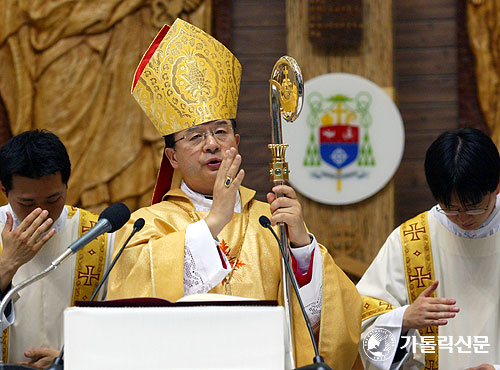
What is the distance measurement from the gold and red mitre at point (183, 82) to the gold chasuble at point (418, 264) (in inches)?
41.2

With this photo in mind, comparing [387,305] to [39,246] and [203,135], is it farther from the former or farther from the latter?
[39,246]

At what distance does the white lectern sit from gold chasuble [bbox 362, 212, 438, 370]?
1558mm

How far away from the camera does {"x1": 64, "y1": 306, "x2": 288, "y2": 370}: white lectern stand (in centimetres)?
197

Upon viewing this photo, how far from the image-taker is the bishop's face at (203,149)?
10.5 feet

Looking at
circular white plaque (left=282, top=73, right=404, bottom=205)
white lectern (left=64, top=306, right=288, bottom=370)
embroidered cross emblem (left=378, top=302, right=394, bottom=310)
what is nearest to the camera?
white lectern (left=64, top=306, right=288, bottom=370)

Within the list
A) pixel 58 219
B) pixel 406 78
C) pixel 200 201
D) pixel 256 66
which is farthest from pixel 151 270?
pixel 406 78

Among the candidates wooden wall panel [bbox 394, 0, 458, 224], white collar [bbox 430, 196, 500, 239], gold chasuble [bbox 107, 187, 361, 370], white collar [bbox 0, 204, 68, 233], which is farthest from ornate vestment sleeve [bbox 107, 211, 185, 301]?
wooden wall panel [bbox 394, 0, 458, 224]

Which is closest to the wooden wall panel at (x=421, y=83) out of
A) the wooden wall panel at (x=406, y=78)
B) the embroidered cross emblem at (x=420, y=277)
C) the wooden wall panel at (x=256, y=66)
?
the wooden wall panel at (x=406, y=78)

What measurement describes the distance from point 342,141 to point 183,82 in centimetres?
208

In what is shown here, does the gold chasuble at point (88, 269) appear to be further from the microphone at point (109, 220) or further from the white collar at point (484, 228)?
the white collar at point (484, 228)

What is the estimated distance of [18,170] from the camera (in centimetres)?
334

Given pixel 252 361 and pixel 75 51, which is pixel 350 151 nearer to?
pixel 75 51

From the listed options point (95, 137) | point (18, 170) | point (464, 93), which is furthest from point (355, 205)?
point (18, 170)

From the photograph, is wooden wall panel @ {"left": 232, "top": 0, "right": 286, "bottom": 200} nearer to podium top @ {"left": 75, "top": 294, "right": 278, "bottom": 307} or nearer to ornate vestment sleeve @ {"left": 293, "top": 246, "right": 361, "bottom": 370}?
ornate vestment sleeve @ {"left": 293, "top": 246, "right": 361, "bottom": 370}
